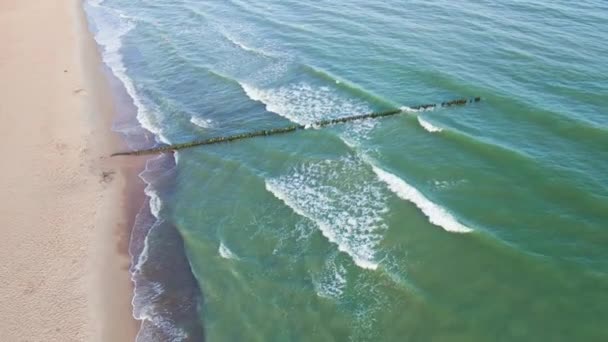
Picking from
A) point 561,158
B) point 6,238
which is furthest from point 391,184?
point 6,238

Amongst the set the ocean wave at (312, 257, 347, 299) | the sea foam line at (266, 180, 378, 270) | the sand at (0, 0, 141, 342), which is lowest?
the sand at (0, 0, 141, 342)

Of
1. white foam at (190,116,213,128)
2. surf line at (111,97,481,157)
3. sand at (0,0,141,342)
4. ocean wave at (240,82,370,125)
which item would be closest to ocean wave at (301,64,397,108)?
ocean wave at (240,82,370,125)

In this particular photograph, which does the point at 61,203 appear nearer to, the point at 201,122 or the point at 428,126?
the point at 201,122

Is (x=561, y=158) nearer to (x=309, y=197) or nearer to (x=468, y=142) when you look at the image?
(x=468, y=142)

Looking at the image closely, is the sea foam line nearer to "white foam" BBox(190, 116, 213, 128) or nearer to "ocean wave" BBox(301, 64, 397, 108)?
"white foam" BBox(190, 116, 213, 128)

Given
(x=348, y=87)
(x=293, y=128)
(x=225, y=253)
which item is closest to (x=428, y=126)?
(x=348, y=87)

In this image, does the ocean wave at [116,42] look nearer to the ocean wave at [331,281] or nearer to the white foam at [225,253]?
the white foam at [225,253]
